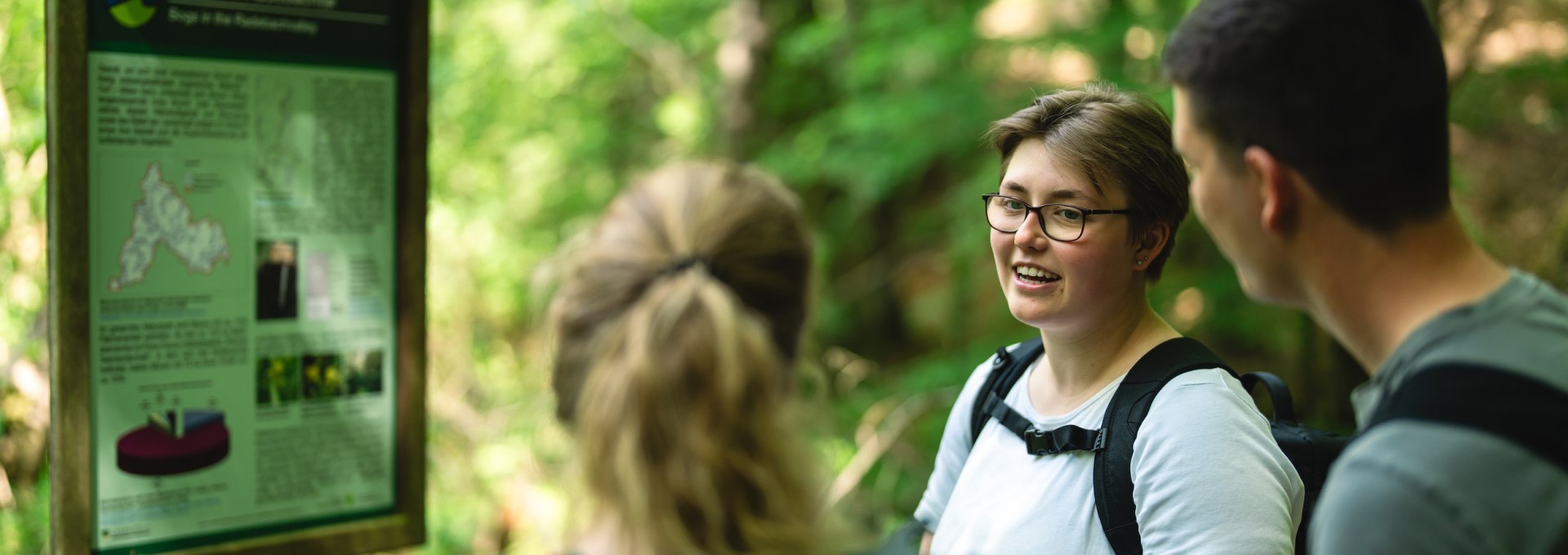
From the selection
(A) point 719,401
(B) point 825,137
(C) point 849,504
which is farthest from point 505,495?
(A) point 719,401

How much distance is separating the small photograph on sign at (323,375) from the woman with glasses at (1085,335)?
5.75ft

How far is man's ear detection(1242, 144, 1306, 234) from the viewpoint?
136 centimetres

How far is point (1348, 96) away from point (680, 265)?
904mm

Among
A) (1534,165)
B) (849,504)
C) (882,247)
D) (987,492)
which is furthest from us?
(882,247)

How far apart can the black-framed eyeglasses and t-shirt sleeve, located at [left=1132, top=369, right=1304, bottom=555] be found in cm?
35

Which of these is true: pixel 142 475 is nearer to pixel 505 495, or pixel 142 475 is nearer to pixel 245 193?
pixel 245 193

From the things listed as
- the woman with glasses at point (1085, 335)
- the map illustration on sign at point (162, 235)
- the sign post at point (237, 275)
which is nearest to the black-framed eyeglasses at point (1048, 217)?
the woman with glasses at point (1085, 335)

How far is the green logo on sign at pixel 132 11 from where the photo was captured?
2590 mm

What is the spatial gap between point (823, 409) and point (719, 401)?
0.96 ft

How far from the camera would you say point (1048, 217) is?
6.64 ft

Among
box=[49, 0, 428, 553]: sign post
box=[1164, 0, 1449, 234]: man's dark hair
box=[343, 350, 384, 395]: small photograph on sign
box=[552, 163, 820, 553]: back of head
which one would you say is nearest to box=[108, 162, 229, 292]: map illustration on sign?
box=[49, 0, 428, 553]: sign post

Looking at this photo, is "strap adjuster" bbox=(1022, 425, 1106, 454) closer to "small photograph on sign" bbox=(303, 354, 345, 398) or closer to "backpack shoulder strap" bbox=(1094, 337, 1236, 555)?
"backpack shoulder strap" bbox=(1094, 337, 1236, 555)

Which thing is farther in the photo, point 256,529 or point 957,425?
point 256,529

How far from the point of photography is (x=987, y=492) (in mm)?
2045
